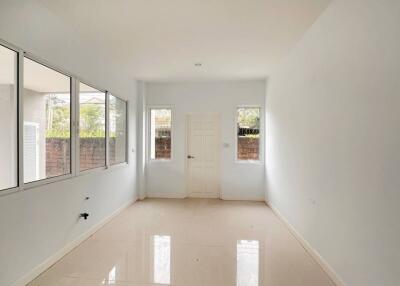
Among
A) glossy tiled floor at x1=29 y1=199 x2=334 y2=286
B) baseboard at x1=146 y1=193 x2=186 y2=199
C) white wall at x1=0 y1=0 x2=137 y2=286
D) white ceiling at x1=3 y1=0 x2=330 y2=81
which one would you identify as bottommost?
glossy tiled floor at x1=29 y1=199 x2=334 y2=286

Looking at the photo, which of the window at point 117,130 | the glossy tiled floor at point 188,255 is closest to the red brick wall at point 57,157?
the glossy tiled floor at point 188,255

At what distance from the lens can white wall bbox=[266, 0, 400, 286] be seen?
166 centimetres

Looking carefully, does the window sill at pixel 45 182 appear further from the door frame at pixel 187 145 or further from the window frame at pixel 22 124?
the door frame at pixel 187 145

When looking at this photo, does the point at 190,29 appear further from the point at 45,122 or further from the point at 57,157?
the point at 57,157

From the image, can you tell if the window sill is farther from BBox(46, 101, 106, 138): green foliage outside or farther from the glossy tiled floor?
the glossy tiled floor

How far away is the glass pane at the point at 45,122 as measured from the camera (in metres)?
2.43

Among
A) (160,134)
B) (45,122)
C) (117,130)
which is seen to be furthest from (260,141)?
(45,122)

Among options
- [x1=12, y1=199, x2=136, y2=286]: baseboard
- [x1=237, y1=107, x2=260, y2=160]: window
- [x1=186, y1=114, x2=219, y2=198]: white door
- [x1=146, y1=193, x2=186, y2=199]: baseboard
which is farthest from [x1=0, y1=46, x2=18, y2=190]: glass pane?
[x1=237, y1=107, x2=260, y2=160]: window

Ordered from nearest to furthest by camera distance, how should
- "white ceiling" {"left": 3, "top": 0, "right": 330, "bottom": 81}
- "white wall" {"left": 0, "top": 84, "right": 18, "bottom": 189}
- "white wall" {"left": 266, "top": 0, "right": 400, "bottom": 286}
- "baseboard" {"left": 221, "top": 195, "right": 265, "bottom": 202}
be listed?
1. "white wall" {"left": 266, "top": 0, "right": 400, "bottom": 286}
2. "white wall" {"left": 0, "top": 84, "right": 18, "bottom": 189}
3. "white ceiling" {"left": 3, "top": 0, "right": 330, "bottom": 81}
4. "baseboard" {"left": 221, "top": 195, "right": 265, "bottom": 202}

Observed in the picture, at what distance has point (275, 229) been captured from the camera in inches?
151

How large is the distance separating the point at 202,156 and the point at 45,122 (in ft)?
12.1

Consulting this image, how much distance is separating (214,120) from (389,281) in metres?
4.53

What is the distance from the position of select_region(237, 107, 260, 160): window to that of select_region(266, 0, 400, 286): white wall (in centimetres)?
218

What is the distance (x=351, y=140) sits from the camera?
2129mm
